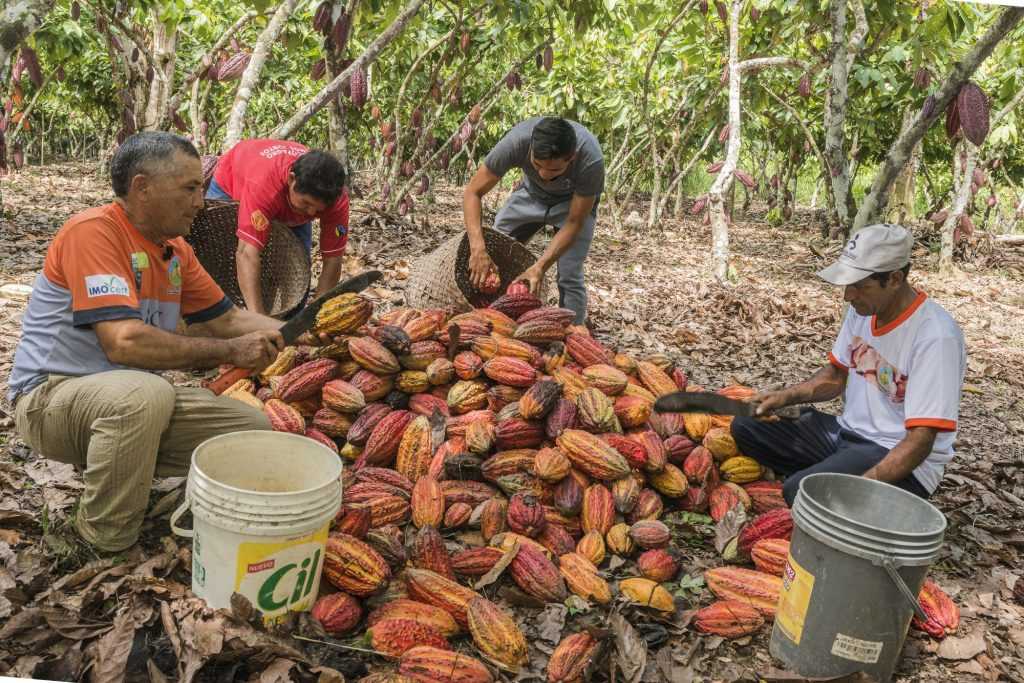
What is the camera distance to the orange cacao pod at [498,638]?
1.93 meters

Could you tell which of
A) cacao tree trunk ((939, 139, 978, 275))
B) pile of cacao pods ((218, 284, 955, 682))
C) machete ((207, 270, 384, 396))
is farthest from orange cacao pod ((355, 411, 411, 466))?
cacao tree trunk ((939, 139, 978, 275))

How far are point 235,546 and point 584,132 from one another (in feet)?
9.71

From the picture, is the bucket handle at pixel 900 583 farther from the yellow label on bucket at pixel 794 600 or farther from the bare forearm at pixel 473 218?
the bare forearm at pixel 473 218

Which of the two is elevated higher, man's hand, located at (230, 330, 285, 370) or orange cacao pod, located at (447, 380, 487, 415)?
man's hand, located at (230, 330, 285, 370)

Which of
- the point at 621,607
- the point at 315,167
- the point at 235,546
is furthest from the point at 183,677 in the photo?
the point at 315,167

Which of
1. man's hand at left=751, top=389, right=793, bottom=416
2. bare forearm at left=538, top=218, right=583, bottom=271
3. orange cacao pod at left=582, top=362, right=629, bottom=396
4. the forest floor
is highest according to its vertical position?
bare forearm at left=538, top=218, right=583, bottom=271

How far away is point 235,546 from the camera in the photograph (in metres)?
1.75

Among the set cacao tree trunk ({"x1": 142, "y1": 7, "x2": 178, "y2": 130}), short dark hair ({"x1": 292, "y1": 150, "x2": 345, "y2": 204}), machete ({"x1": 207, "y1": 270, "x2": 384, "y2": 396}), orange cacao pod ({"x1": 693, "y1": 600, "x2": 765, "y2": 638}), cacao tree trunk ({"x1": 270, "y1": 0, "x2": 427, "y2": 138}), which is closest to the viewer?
orange cacao pod ({"x1": 693, "y1": 600, "x2": 765, "y2": 638})

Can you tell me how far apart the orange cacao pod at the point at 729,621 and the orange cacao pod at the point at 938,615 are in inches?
19.0

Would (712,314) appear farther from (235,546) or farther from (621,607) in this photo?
(235,546)

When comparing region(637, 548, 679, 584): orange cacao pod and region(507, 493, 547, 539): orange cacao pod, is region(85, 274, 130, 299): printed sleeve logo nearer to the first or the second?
region(507, 493, 547, 539): orange cacao pod

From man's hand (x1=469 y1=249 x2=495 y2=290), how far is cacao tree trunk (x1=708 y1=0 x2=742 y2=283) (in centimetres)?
296

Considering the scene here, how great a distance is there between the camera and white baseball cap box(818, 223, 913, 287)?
Answer: 2.44 metres

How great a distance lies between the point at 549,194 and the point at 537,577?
103 inches
